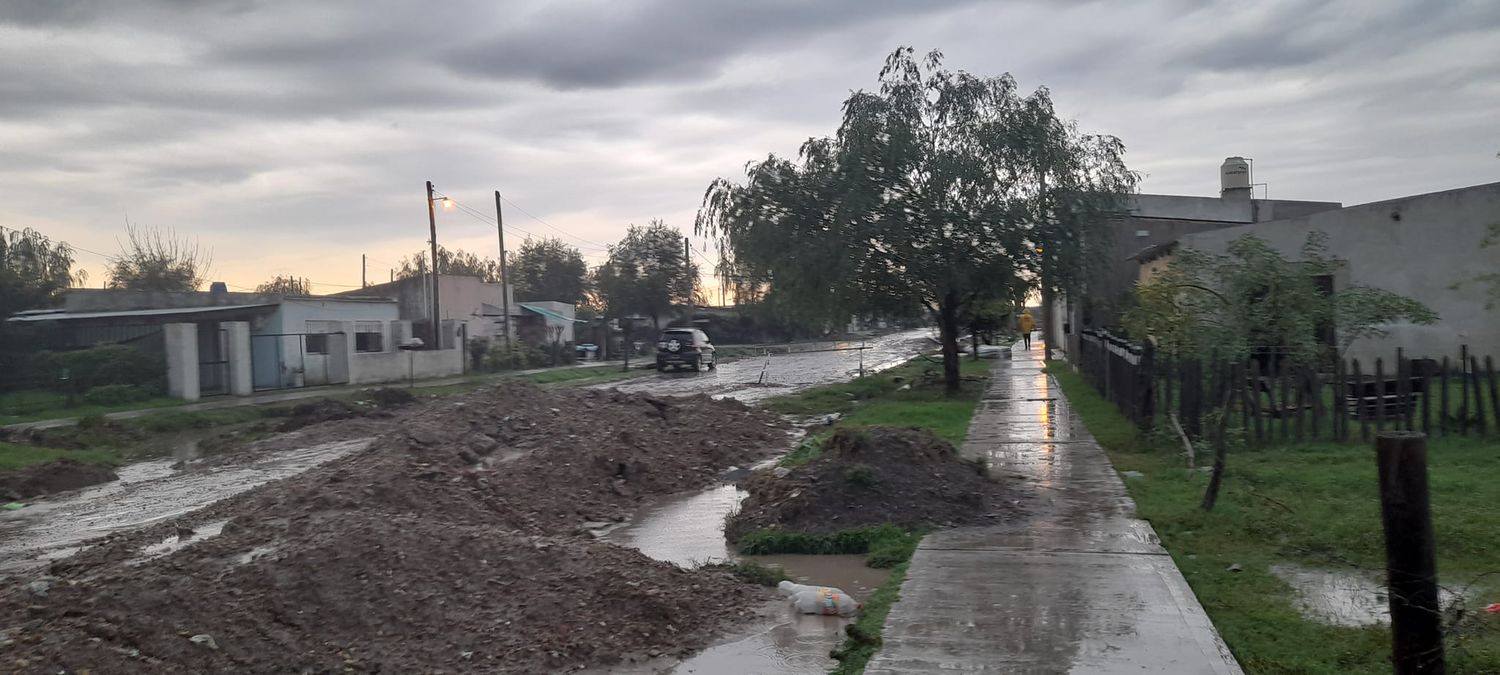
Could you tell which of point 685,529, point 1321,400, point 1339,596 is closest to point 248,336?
point 685,529

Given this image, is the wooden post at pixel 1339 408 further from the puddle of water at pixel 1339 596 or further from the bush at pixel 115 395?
the bush at pixel 115 395

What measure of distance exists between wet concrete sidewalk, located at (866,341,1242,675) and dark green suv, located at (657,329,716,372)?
30309mm

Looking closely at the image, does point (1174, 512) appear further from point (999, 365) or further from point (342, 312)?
point (342, 312)

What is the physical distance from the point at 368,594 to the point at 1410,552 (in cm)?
532

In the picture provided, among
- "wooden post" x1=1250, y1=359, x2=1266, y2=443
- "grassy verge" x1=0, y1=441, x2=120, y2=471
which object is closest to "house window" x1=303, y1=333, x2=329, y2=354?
"grassy verge" x1=0, y1=441, x2=120, y2=471

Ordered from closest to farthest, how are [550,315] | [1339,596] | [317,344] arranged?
1. [1339,596]
2. [317,344]
3. [550,315]

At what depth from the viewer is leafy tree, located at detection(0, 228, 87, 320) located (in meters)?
30.4

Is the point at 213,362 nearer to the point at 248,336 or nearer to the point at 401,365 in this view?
the point at 248,336

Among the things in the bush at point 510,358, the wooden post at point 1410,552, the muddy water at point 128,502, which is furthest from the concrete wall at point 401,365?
the wooden post at point 1410,552

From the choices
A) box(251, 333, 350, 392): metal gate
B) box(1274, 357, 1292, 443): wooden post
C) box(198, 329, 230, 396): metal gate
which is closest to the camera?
box(1274, 357, 1292, 443): wooden post

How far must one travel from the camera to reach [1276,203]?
36.4 m

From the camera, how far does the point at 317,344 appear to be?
111 feet

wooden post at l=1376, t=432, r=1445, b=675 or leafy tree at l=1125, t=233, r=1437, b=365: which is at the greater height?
leafy tree at l=1125, t=233, r=1437, b=365

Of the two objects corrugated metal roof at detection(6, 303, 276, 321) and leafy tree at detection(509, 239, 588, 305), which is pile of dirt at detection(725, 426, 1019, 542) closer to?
corrugated metal roof at detection(6, 303, 276, 321)
